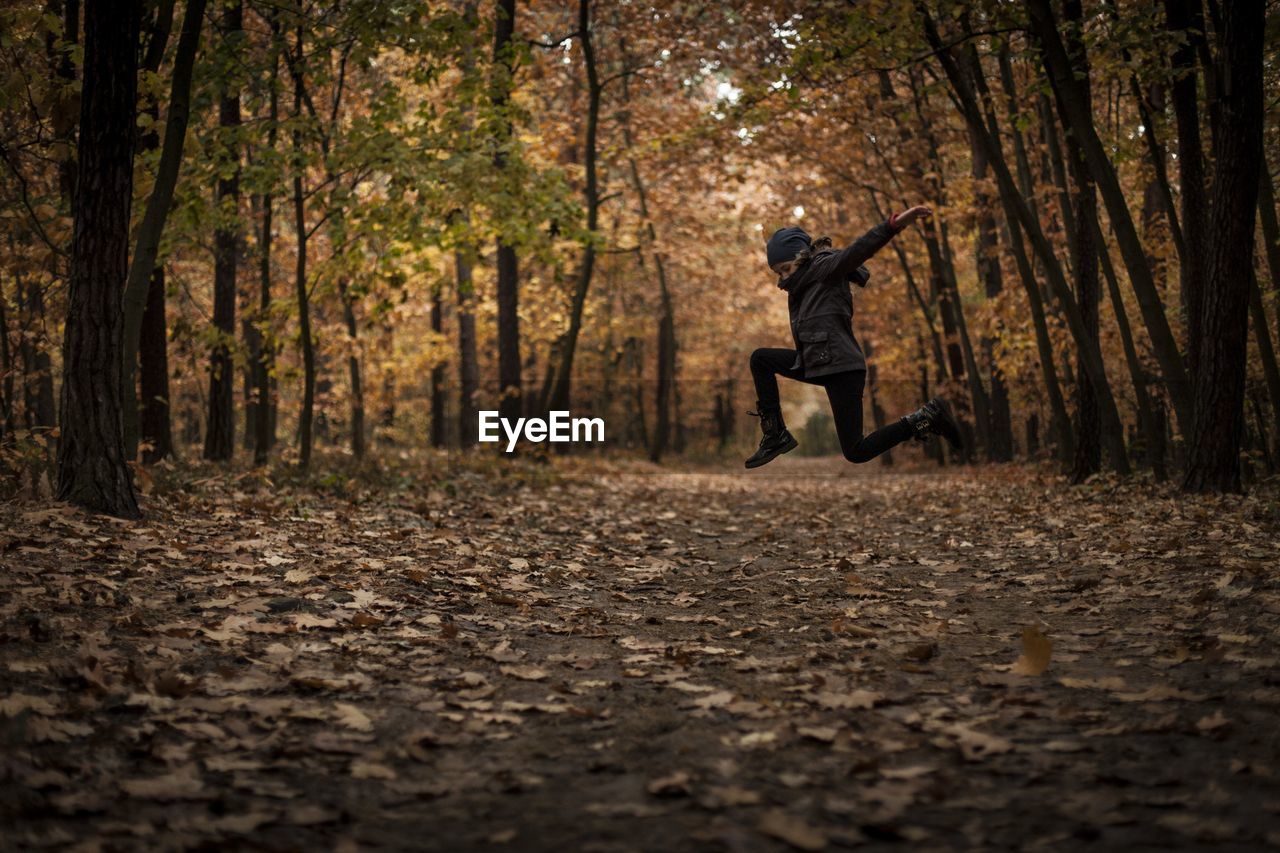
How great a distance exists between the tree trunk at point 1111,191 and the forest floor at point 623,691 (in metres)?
2.90

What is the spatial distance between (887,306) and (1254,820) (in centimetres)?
2427

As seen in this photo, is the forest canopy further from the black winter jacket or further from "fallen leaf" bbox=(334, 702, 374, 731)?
"fallen leaf" bbox=(334, 702, 374, 731)

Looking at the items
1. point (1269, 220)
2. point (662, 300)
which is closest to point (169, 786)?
point (1269, 220)

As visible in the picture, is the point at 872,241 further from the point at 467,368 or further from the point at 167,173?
the point at 467,368

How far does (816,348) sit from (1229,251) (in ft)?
15.2

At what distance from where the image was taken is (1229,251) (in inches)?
379

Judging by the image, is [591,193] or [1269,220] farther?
[591,193]

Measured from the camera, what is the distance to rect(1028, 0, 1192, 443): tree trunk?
10828mm

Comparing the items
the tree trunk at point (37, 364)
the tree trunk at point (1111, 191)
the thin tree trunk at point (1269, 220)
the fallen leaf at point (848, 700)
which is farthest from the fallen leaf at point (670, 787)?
the thin tree trunk at point (1269, 220)

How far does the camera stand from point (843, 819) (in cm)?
305

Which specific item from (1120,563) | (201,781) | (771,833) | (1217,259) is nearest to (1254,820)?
(771,833)

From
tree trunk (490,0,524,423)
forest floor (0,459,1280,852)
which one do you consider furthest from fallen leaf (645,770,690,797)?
tree trunk (490,0,524,423)

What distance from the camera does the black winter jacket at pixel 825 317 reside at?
773cm

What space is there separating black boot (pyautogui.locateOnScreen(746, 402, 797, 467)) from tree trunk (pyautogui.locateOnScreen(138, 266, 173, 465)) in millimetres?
8517
